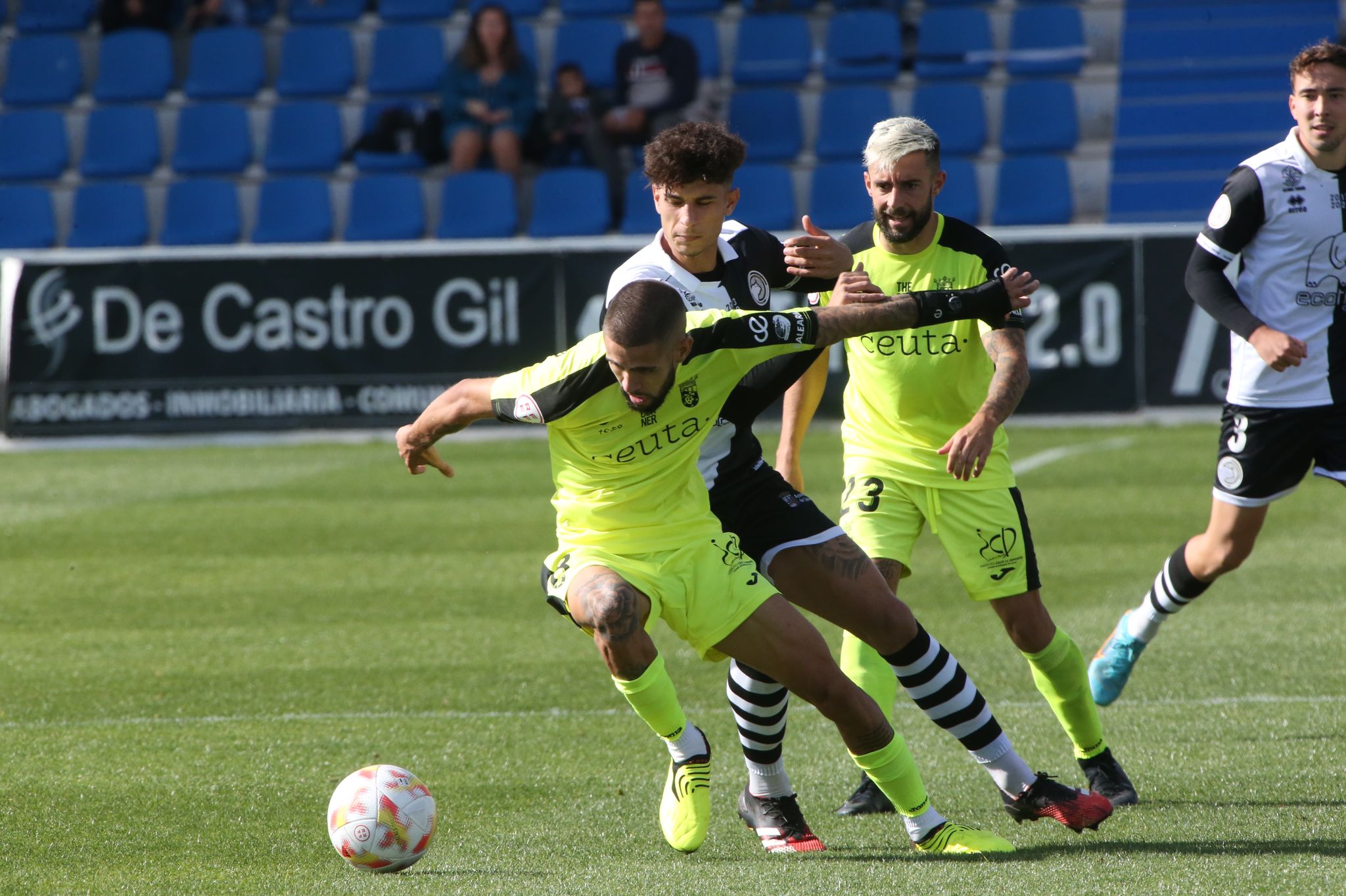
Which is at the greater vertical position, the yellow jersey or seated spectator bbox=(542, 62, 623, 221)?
seated spectator bbox=(542, 62, 623, 221)

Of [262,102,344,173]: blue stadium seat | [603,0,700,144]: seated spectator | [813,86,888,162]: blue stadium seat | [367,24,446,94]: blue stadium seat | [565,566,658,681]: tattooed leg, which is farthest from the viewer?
[367,24,446,94]: blue stadium seat

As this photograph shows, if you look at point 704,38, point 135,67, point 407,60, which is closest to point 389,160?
point 407,60

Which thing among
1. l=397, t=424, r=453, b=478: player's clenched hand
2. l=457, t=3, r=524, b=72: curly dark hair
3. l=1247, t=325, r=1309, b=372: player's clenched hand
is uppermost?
l=457, t=3, r=524, b=72: curly dark hair

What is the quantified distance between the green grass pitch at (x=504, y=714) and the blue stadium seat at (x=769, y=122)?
288 inches

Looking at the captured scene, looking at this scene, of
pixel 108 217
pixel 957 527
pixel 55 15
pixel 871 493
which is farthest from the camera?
pixel 55 15

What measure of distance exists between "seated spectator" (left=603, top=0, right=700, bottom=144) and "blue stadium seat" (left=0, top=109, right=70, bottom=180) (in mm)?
6707

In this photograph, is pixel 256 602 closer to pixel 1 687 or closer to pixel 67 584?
pixel 67 584

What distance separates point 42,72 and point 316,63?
133 inches

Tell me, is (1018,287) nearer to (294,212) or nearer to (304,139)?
(294,212)

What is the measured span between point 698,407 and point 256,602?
4.67 metres

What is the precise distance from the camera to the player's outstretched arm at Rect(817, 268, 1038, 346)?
4137mm

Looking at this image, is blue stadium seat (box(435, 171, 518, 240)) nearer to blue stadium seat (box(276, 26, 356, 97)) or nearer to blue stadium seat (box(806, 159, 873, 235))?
blue stadium seat (box(276, 26, 356, 97))

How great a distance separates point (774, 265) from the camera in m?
4.77

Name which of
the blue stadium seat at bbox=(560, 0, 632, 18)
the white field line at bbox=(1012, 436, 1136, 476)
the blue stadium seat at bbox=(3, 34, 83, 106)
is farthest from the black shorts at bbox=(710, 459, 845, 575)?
the blue stadium seat at bbox=(3, 34, 83, 106)
